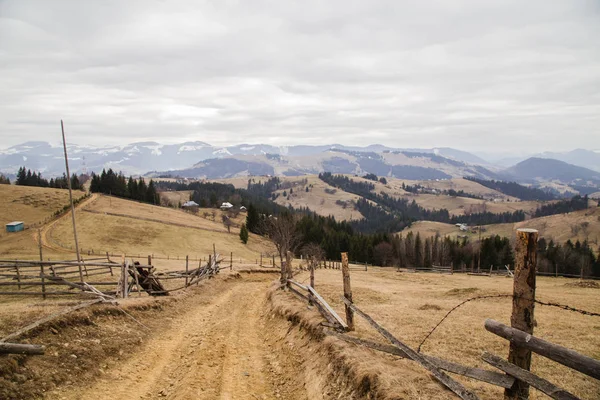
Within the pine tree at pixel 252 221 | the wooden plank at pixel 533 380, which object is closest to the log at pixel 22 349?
the wooden plank at pixel 533 380

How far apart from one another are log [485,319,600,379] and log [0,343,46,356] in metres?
11.1

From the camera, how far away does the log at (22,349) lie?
8535 millimetres

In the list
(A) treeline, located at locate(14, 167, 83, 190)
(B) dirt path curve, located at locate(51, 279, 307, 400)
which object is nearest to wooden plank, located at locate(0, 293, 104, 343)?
(B) dirt path curve, located at locate(51, 279, 307, 400)

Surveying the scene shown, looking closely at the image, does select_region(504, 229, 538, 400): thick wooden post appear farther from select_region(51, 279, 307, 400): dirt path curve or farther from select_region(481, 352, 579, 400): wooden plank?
select_region(51, 279, 307, 400): dirt path curve

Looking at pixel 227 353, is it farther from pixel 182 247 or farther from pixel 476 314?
pixel 182 247

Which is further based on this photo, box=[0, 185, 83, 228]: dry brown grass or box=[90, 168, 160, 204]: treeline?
box=[90, 168, 160, 204]: treeline

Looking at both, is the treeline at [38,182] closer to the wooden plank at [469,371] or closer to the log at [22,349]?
the log at [22,349]

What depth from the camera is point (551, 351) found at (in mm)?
5270

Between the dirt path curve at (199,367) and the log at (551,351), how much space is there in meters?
5.66

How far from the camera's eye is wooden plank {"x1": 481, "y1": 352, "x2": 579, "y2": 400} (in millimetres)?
4950

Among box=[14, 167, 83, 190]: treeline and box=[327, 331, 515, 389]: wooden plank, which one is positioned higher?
box=[14, 167, 83, 190]: treeline

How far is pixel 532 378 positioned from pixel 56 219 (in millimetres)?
91468

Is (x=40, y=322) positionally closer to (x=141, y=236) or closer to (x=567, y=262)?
(x=141, y=236)

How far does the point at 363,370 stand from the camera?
8.22 m
